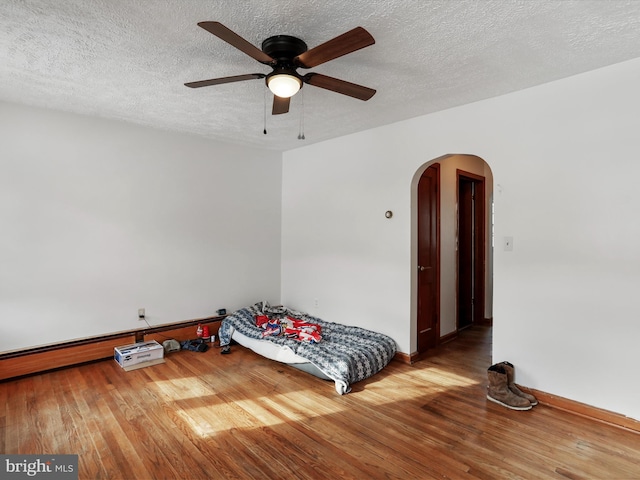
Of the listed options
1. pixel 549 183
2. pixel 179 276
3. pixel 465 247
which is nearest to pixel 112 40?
pixel 179 276

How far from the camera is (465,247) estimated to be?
529 centimetres

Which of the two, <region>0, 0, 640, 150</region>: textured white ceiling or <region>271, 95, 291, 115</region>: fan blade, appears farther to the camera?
<region>271, 95, 291, 115</region>: fan blade

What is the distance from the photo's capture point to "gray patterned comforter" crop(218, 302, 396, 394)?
3133 millimetres

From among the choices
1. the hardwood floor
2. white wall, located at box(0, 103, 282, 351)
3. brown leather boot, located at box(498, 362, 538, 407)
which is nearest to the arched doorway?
the hardwood floor

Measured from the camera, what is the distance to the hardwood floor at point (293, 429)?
6.65 feet

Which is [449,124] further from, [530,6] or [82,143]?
[82,143]

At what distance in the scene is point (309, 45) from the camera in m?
2.21

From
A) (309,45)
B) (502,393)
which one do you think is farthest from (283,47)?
(502,393)

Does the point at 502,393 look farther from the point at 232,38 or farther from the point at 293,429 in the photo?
the point at 232,38

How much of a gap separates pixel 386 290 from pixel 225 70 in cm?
270

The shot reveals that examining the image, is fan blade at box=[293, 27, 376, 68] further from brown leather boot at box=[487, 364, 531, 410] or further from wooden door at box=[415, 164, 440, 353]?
brown leather boot at box=[487, 364, 531, 410]

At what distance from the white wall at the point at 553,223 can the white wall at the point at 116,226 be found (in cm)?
205

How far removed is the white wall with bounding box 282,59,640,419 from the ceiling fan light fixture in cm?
188

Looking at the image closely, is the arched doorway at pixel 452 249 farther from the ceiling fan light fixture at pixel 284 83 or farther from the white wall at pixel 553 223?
the ceiling fan light fixture at pixel 284 83
